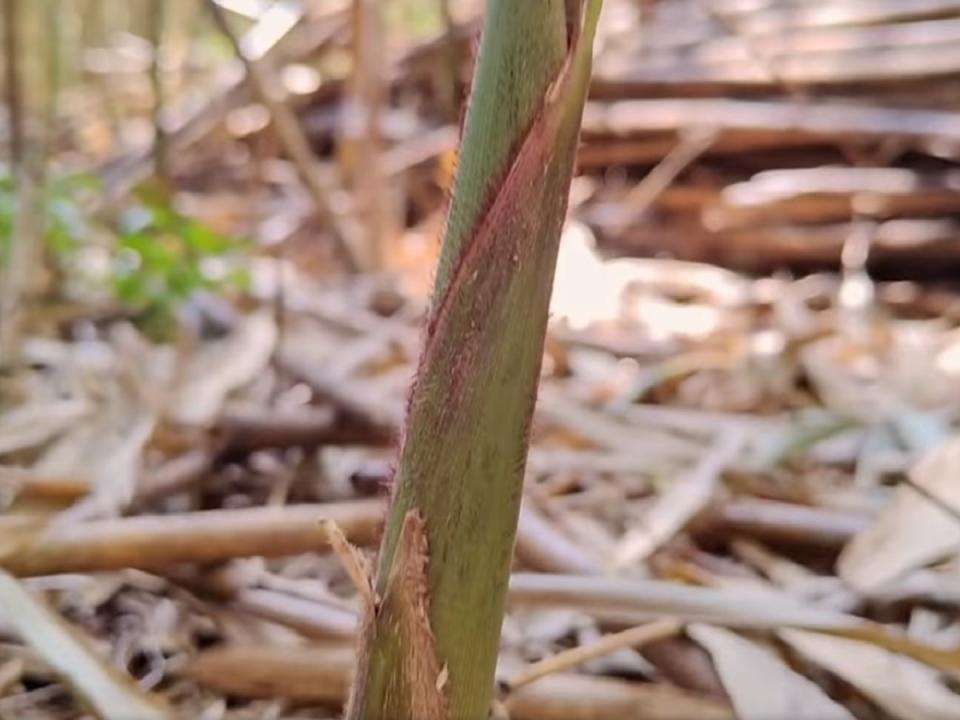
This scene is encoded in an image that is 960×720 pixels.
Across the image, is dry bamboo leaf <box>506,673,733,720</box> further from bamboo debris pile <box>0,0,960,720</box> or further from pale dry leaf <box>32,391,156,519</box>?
pale dry leaf <box>32,391,156,519</box>

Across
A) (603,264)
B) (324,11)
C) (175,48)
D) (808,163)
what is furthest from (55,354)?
(175,48)

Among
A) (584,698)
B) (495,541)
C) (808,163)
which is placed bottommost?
(584,698)

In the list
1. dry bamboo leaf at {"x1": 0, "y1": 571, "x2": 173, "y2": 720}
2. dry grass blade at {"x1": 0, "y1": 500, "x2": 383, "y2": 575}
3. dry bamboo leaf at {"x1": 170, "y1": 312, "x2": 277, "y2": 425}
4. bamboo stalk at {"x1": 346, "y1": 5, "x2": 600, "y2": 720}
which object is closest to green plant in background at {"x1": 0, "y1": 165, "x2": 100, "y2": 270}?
dry bamboo leaf at {"x1": 170, "y1": 312, "x2": 277, "y2": 425}

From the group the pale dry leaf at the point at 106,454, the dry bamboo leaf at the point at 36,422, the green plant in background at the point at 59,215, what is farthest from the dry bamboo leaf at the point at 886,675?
the green plant in background at the point at 59,215

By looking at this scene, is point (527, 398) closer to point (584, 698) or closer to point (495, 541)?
point (495, 541)

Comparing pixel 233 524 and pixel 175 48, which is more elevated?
pixel 175 48

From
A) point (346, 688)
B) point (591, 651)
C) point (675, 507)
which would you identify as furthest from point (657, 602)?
point (675, 507)

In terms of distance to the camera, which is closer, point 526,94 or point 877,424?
point 526,94
